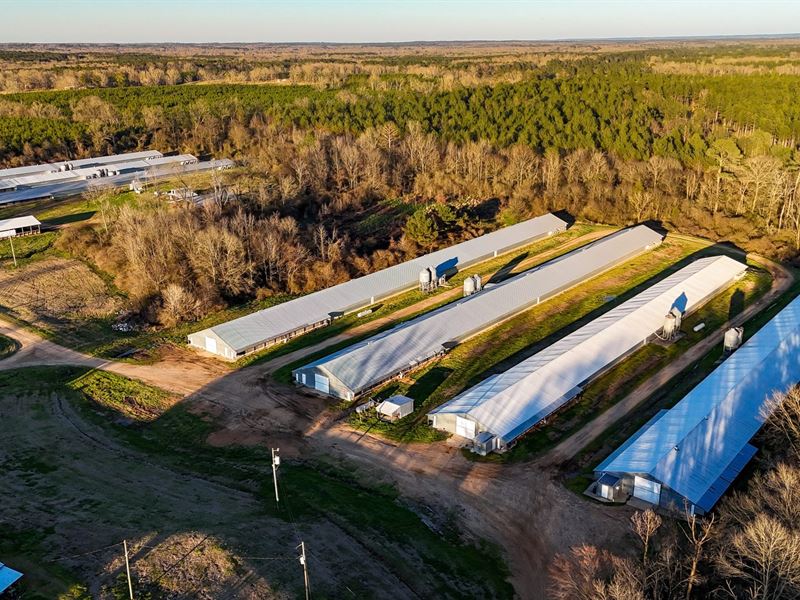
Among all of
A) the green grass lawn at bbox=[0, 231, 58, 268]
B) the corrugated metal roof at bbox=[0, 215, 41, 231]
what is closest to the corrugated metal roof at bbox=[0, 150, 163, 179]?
the corrugated metal roof at bbox=[0, 215, 41, 231]

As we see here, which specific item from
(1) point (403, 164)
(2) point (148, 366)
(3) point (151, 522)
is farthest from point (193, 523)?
(1) point (403, 164)

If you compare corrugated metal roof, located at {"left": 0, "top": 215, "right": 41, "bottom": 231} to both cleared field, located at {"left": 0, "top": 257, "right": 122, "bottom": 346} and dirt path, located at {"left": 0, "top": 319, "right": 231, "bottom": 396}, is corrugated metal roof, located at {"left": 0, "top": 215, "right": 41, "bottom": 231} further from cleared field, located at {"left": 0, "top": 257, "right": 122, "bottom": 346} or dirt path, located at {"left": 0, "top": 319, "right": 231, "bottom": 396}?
dirt path, located at {"left": 0, "top": 319, "right": 231, "bottom": 396}

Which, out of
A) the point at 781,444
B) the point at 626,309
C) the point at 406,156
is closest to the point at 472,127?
the point at 406,156

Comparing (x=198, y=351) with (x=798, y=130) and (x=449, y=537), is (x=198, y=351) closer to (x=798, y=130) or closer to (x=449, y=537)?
(x=449, y=537)

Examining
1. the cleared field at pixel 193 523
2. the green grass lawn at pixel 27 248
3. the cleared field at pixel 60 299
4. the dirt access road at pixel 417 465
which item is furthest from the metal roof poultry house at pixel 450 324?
the green grass lawn at pixel 27 248

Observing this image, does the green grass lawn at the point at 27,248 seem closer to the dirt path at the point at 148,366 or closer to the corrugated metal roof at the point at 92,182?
the corrugated metal roof at the point at 92,182

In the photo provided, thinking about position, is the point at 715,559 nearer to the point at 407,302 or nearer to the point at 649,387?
the point at 649,387
